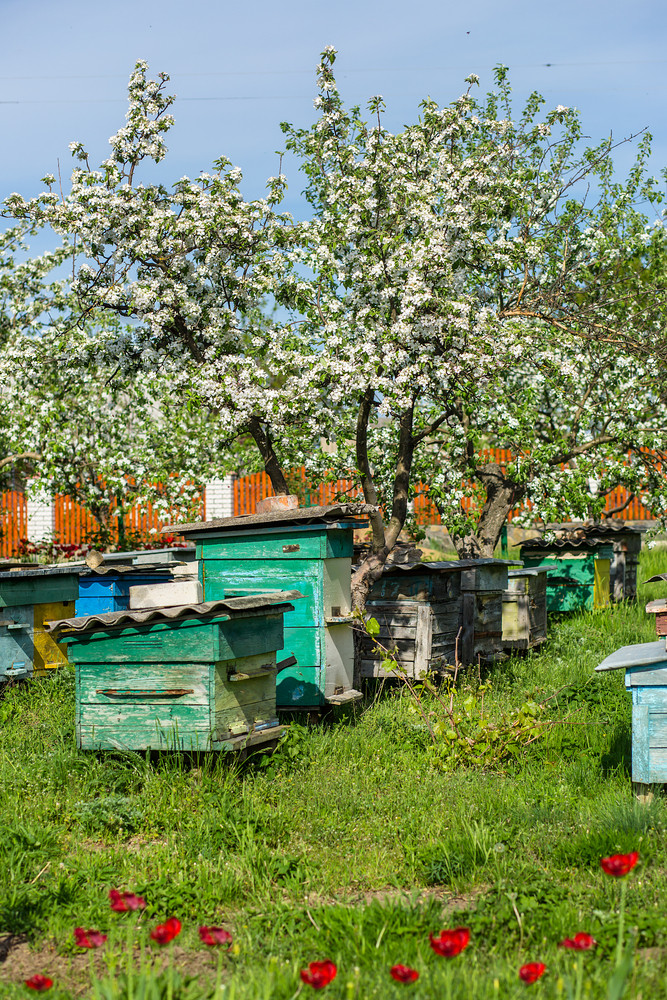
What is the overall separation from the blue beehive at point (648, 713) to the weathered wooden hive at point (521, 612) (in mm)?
4533

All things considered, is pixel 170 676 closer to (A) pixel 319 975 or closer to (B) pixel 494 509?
(A) pixel 319 975

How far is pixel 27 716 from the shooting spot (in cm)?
702

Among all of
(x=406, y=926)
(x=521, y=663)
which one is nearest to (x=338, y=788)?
(x=406, y=926)

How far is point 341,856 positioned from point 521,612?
5529 mm

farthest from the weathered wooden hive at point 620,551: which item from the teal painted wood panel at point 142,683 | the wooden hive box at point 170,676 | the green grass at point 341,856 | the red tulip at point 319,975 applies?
the red tulip at point 319,975

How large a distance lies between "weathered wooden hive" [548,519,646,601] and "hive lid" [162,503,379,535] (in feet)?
19.9

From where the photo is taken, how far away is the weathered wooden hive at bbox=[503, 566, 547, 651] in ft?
31.9

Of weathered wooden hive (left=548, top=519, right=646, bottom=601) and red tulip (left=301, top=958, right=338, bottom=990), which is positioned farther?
weathered wooden hive (left=548, top=519, right=646, bottom=601)

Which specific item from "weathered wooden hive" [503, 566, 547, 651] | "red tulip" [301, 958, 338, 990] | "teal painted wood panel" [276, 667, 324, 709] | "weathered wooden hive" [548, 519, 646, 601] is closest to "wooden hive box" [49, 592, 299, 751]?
"teal painted wood panel" [276, 667, 324, 709]

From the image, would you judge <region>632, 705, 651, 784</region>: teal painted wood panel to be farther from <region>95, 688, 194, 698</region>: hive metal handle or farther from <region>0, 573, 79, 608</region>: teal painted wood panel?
<region>0, 573, 79, 608</region>: teal painted wood panel

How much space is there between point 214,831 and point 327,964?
234cm

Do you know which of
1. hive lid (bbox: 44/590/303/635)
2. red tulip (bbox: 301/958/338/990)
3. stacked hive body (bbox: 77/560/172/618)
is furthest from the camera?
stacked hive body (bbox: 77/560/172/618)

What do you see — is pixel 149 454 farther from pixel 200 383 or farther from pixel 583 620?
pixel 583 620

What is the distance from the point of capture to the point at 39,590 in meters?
7.95
